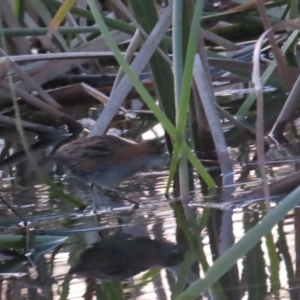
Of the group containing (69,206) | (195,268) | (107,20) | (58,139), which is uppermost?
(107,20)

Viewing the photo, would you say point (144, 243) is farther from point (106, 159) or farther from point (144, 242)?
point (106, 159)

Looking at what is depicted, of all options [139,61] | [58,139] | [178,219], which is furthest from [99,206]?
[58,139]

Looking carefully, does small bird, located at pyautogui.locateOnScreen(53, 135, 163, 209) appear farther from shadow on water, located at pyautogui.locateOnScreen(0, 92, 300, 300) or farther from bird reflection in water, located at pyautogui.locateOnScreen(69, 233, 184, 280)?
bird reflection in water, located at pyautogui.locateOnScreen(69, 233, 184, 280)

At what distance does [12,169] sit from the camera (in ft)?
8.57

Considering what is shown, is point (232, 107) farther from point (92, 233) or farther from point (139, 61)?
point (92, 233)

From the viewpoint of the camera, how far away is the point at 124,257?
148cm

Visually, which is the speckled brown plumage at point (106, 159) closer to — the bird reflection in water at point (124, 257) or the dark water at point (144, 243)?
the dark water at point (144, 243)

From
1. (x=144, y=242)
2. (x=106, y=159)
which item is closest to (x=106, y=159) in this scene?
(x=106, y=159)

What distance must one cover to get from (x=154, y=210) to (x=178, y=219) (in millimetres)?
146

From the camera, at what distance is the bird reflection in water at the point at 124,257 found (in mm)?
1386

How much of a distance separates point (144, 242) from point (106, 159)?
2.14 ft

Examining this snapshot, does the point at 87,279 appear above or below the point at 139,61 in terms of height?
below

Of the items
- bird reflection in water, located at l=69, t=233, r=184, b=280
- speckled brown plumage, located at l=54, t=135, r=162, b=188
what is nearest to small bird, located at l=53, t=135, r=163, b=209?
speckled brown plumage, located at l=54, t=135, r=162, b=188

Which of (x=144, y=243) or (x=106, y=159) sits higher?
(x=106, y=159)
